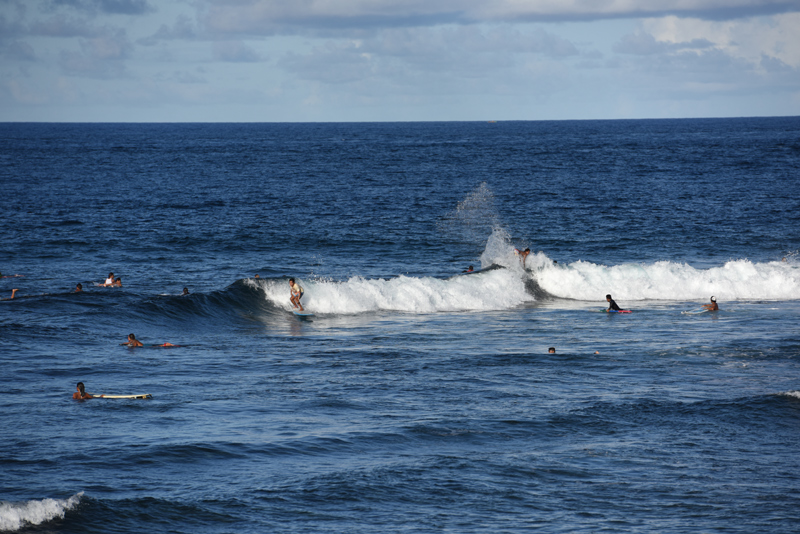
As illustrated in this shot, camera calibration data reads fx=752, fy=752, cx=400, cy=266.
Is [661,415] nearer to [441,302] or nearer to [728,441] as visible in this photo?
[728,441]

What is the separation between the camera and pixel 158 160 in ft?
374

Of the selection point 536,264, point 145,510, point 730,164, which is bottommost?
point 145,510

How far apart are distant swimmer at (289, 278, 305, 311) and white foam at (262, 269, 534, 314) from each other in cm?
72

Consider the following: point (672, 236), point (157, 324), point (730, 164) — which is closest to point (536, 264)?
point (672, 236)

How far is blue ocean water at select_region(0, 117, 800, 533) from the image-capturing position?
13.6 m

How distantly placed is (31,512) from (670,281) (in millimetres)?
29677

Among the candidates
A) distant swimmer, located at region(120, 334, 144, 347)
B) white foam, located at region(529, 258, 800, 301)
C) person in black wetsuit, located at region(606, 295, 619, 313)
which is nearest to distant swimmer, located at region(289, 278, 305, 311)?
distant swimmer, located at region(120, 334, 144, 347)

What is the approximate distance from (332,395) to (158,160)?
102736mm

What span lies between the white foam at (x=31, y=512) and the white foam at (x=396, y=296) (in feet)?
61.4

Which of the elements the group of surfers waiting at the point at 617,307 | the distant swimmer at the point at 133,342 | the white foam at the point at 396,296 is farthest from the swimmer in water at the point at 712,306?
the distant swimmer at the point at 133,342

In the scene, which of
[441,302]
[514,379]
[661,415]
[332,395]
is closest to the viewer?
[661,415]

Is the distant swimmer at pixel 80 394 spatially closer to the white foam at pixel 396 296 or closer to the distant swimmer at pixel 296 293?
the distant swimmer at pixel 296 293

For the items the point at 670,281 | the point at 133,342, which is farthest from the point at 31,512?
the point at 670,281

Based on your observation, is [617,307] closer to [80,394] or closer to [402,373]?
[402,373]
